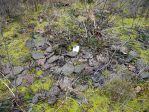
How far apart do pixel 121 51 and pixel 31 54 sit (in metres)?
1.26

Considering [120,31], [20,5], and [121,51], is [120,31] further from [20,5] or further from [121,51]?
[20,5]

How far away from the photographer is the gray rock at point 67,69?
3.30 metres

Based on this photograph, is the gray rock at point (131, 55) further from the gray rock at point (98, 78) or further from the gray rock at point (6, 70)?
the gray rock at point (6, 70)

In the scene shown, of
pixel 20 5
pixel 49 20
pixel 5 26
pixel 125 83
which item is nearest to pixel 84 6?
pixel 49 20

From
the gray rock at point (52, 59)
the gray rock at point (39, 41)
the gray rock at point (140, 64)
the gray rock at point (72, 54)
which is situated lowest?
the gray rock at point (140, 64)

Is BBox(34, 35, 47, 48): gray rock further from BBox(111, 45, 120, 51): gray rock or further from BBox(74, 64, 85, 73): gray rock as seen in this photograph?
BBox(111, 45, 120, 51): gray rock

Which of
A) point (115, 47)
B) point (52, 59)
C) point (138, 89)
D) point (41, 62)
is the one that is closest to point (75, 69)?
point (52, 59)

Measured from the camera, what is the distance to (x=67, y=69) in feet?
11.0

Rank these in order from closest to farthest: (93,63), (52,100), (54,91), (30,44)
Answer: (52,100)
(54,91)
(93,63)
(30,44)

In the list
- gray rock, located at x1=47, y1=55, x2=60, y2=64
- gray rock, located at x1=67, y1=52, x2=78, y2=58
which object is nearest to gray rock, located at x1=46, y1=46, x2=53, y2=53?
gray rock, located at x1=47, y1=55, x2=60, y2=64

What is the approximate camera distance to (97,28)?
4004 millimetres

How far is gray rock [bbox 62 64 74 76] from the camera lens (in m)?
3.30

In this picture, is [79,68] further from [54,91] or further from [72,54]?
[54,91]

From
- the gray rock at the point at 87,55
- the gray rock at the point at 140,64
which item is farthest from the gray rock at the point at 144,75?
the gray rock at the point at 87,55
